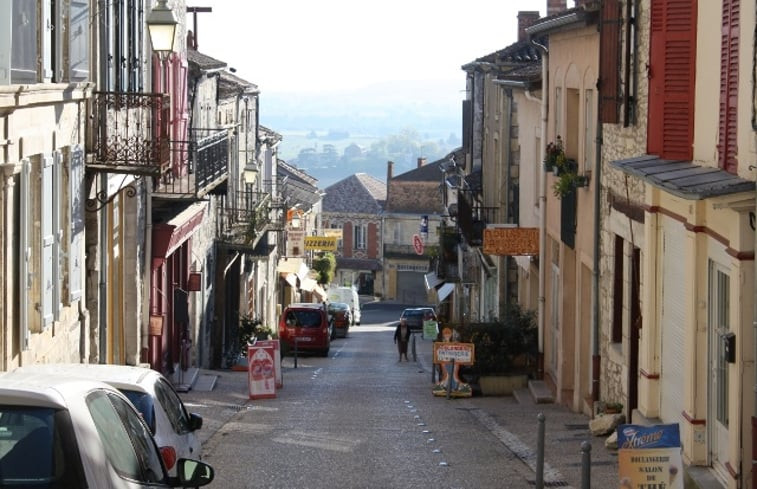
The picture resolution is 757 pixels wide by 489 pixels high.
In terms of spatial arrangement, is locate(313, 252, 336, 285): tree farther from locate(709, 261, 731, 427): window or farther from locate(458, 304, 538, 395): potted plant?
locate(709, 261, 731, 427): window

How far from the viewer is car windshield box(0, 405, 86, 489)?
19.1 feet

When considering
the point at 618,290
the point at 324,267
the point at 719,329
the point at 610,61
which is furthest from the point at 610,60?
the point at 324,267

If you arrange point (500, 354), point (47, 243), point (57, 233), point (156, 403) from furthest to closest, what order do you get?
point (500, 354) → point (57, 233) → point (47, 243) → point (156, 403)

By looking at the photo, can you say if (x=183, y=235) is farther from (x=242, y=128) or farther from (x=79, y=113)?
(x=242, y=128)

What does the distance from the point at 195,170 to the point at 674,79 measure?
428 inches

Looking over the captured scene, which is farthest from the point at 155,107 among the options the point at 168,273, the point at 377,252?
the point at 377,252

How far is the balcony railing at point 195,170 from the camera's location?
2216 cm

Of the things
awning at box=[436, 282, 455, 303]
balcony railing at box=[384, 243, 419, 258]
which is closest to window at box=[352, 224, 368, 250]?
balcony railing at box=[384, 243, 419, 258]

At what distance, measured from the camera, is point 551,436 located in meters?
16.9

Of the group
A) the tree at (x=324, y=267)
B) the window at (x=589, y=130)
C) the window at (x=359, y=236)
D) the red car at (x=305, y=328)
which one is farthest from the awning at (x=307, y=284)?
the window at (x=589, y=130)

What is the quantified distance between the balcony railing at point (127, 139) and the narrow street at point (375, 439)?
3.49 m

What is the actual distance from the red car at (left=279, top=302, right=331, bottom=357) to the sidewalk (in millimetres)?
16303

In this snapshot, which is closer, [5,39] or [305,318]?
[5,39]

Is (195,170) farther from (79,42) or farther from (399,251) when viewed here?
(399,251)
